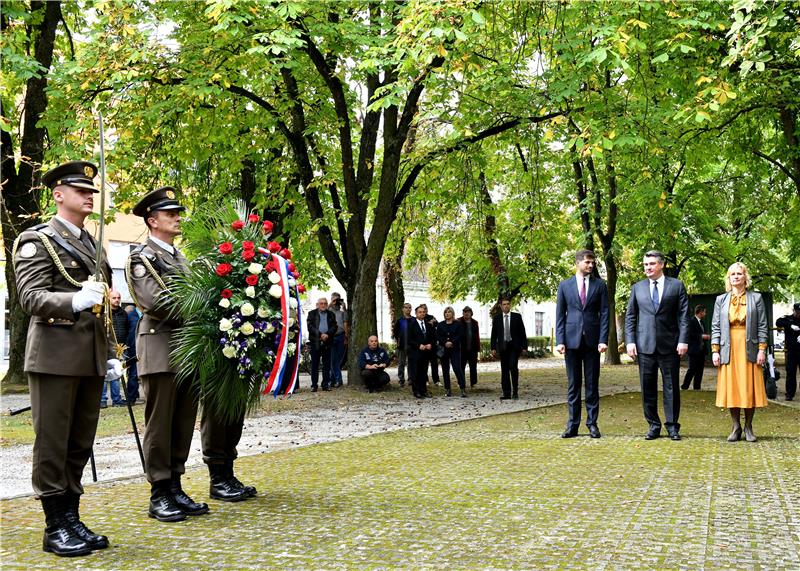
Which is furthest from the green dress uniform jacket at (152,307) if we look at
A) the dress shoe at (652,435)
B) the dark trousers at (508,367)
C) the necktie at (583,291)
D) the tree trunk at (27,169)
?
the tree trunk at (27,169)

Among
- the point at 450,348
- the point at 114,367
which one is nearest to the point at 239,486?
the point at 114,367

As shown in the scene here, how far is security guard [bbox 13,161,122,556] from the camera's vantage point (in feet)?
16.5

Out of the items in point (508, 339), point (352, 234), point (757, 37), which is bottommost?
point (508, 339)

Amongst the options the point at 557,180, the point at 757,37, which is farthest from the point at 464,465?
the point at 557,180

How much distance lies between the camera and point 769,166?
2259 centimetres

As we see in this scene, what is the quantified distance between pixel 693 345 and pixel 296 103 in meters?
10.2

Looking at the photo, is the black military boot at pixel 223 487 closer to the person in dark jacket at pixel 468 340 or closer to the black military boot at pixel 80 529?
the black military boot at pixel 80 529

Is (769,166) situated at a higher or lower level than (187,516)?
higher

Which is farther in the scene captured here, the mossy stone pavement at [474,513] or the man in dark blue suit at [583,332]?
the man in dark blue suit at [583,332]

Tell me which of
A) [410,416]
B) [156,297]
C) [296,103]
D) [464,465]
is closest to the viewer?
[156,297]

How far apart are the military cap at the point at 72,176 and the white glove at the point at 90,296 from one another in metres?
0.74

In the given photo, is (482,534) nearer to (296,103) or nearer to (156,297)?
(156,297)

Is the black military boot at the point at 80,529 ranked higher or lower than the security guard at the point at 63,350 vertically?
lower

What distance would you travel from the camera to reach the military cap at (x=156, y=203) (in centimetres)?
614
